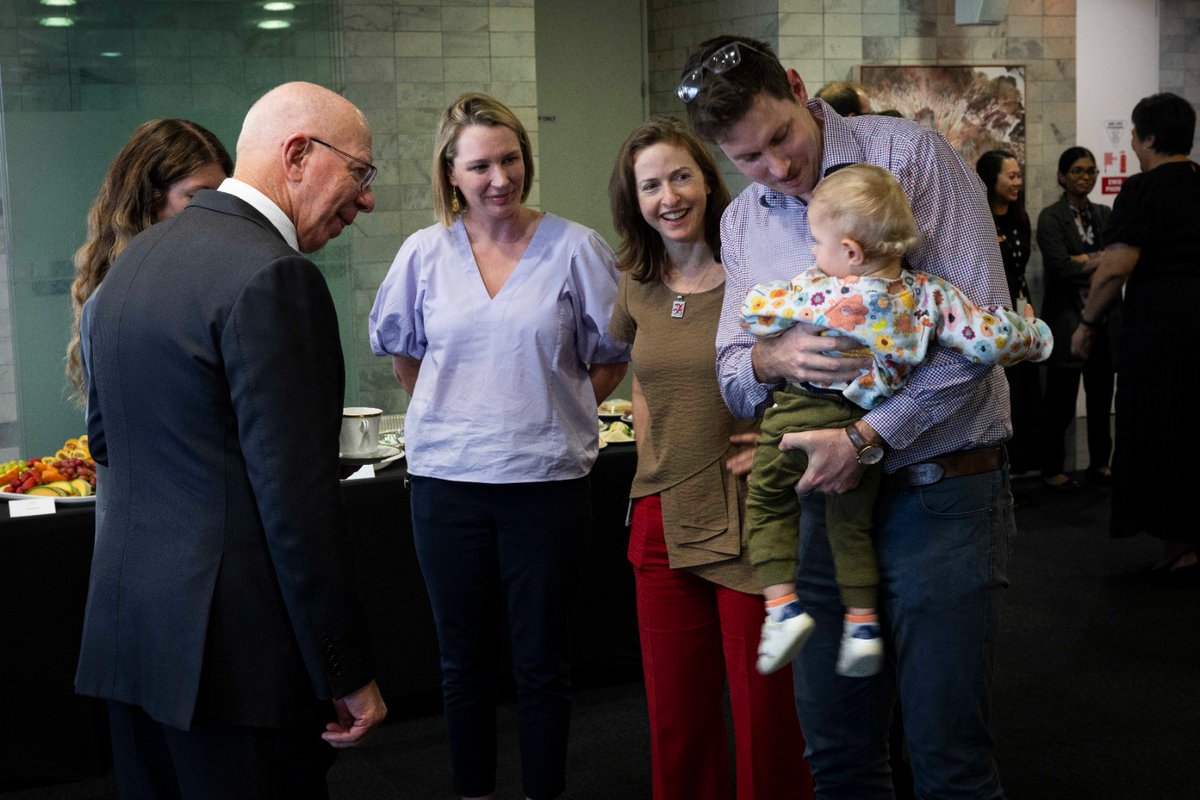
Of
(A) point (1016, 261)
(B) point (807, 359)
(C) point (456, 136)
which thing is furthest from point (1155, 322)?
(B) point (807, 359)

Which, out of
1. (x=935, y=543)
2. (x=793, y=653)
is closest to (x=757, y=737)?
(x=793, y=653)

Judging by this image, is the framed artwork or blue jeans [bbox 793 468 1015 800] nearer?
blue jeans [bbox 793 468 1015 800]

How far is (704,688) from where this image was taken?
2.60m

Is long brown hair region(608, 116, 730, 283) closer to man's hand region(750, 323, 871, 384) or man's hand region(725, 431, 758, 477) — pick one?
man's hand region(725, 431, 758, 477)

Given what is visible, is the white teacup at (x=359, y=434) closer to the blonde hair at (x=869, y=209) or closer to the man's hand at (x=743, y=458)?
the man's hand at (x=743, y=458)

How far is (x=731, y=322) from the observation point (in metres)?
2.16

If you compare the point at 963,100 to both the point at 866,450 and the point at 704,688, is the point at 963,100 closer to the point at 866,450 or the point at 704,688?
the point at 704,688

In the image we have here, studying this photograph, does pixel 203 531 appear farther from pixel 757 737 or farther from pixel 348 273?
pixel 348 273

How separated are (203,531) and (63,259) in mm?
4065

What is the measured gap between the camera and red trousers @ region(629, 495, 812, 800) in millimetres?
2457

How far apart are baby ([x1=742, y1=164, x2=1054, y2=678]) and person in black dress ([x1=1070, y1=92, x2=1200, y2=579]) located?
3269 mm

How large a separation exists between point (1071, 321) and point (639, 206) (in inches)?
214

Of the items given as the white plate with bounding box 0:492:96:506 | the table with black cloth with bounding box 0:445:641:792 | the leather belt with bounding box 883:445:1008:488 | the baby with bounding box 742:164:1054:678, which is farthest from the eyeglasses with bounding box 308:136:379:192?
the white plate with bounding box 0:492:96:506

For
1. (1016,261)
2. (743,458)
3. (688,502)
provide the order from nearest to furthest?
(743,458) < (688,502) < (1016,261)
